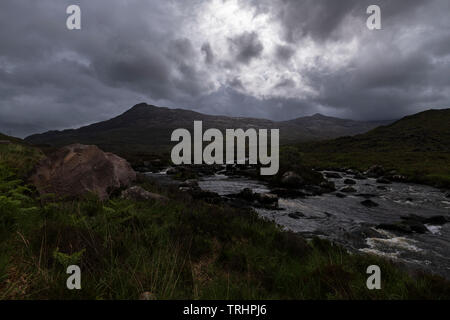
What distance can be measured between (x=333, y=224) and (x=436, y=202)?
1203cm

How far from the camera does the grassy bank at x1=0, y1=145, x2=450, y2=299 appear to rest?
2900 millimetres

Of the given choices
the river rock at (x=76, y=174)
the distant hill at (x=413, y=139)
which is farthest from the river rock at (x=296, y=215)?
the distant hill at (x=413, y=139)

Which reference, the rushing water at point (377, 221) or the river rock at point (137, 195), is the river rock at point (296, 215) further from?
the river rock at point (137, 195)

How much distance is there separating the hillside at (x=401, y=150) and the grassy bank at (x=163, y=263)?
31.0m

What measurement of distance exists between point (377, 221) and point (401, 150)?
66726 mm

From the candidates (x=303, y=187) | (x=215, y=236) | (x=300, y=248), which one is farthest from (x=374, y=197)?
(x=215, y=236)

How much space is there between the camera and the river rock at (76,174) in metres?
8.09

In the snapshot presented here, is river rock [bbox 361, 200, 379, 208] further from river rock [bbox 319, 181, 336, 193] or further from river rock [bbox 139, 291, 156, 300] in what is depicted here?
river rock [bbox 139, 291, 156, 300]

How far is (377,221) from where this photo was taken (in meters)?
12.7

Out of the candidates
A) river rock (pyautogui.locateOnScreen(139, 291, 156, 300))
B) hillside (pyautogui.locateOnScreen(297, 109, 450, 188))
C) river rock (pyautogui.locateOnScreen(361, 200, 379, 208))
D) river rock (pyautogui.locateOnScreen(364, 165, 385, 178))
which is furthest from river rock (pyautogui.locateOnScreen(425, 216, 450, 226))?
river rock (pyautogui.locateOnScreen(364, 165, 385, 178))

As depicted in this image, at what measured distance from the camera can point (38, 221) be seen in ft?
14.8

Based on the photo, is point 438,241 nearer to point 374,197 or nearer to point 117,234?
point 374,197

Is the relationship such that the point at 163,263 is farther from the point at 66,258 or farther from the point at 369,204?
the point at 369,204
